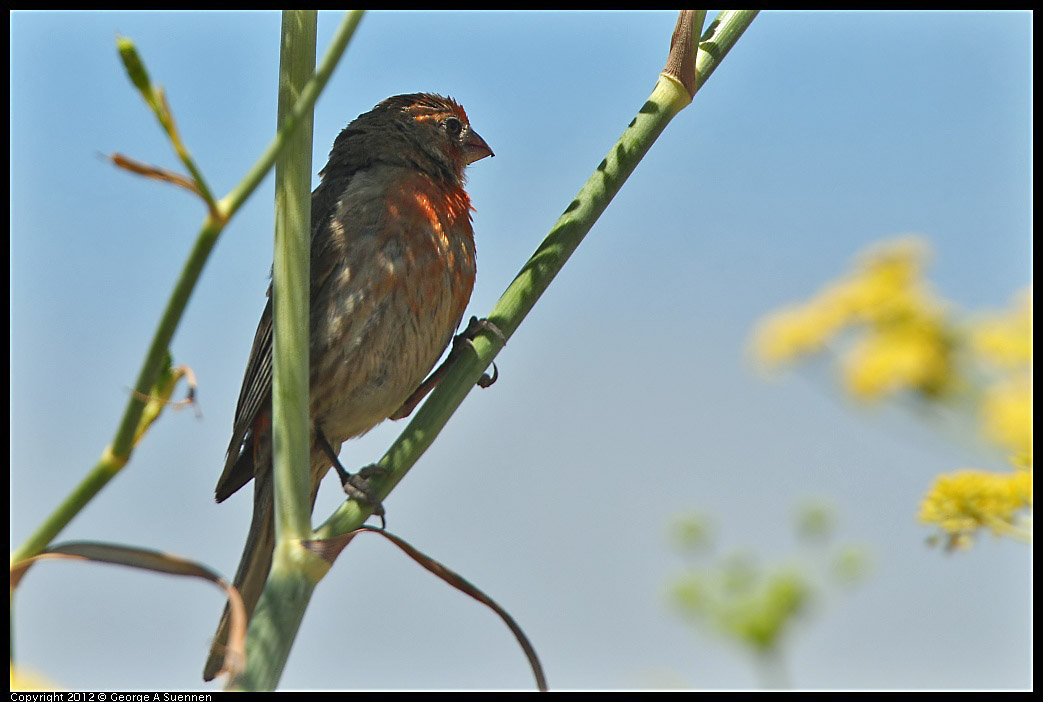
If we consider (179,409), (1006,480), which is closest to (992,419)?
(1006,480)

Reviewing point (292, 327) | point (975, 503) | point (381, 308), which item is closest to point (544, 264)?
point (292, 327)

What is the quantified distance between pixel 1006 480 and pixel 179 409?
4.93 feet

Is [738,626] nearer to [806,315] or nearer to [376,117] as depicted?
[806,315]

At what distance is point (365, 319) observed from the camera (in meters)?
3.89

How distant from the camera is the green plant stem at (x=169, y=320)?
1.25 metres

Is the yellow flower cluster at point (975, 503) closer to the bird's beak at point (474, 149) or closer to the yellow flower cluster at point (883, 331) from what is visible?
the yellow flower cluster at point (883, 331)

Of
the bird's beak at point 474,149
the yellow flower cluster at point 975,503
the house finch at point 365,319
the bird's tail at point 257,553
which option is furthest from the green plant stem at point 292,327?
the bird's beak at point 474,149

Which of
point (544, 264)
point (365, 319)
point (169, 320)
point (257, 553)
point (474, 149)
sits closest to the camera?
point (169, 320)

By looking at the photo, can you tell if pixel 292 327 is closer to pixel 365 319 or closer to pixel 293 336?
pixel 293 336

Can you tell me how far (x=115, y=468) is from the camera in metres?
1.39

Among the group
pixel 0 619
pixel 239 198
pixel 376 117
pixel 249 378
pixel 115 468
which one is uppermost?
pixel 376 117

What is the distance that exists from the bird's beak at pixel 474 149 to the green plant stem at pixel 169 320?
343 cm

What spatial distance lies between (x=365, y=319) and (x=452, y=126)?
1.35m

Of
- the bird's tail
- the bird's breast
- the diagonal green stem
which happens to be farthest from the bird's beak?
the diagonal green stem
